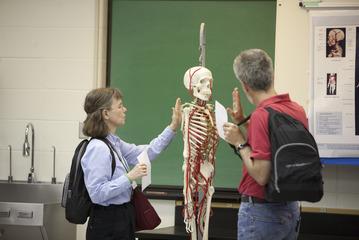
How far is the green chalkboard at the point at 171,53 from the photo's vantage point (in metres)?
3.78

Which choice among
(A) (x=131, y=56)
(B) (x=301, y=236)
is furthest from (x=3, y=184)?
(B) (x=301, y=236)

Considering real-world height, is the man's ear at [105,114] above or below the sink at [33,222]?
above

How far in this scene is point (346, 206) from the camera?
3465 millimetres

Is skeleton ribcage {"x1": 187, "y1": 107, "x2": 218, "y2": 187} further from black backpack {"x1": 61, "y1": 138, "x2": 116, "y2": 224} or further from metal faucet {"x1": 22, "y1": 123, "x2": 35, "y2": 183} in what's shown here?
metal faucet {"x1": 22, "y1": 123, "x2": 35, "y2": 183}

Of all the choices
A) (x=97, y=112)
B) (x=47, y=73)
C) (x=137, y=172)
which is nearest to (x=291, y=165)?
(x=137, y=172)

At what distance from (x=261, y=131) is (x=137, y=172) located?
66 cm

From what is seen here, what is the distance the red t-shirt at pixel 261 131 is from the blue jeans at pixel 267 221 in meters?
0.06

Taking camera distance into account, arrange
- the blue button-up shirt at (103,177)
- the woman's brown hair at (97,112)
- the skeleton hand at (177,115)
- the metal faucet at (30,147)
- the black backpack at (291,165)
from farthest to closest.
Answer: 1. the metal faucet at (30,147)
2. the skeleton hand at (177,115)
3. the woman's brown hair at (97,112)
4. the blue button-up shirt at (103,177)
5. the black backpack at (291,165)

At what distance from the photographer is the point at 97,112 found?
102 inches

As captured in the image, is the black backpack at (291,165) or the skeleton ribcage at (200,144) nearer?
the black backpack at (291,165)

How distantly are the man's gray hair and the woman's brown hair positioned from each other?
71 cm

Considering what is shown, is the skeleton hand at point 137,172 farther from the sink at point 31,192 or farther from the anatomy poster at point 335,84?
the sink at point 31,192

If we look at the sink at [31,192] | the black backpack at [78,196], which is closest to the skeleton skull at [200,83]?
the black backpack at [78,196]

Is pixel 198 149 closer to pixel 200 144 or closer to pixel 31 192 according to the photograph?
pixel 200 144
